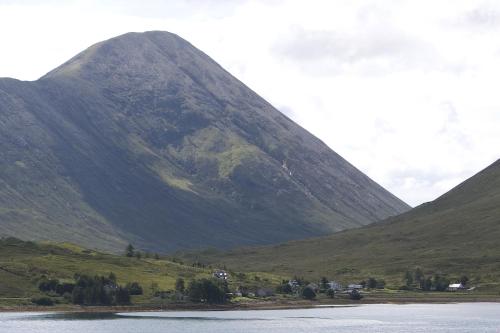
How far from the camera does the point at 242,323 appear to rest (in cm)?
19612

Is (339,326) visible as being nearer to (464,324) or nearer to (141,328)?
(464,324)

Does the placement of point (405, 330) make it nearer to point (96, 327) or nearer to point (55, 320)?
point (96, 327)

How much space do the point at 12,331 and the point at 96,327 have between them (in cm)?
1855

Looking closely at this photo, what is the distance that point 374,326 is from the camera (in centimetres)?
18725

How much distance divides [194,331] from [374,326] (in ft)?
123

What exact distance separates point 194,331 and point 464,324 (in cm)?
5545

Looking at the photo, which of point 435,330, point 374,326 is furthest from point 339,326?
point 435,330

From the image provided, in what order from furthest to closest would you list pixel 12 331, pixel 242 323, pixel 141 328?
pixel 242 323 → pixel 141 328 → pixel 12 331

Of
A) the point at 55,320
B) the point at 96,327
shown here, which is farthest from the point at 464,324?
the point at 55,320

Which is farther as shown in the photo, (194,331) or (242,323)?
(242,323)

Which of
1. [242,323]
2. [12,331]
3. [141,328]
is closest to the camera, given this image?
[12,331]

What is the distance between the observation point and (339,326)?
18725 centimetres

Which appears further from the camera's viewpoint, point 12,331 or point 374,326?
point 374,326

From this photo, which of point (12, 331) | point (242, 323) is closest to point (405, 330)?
point (242, 323)
